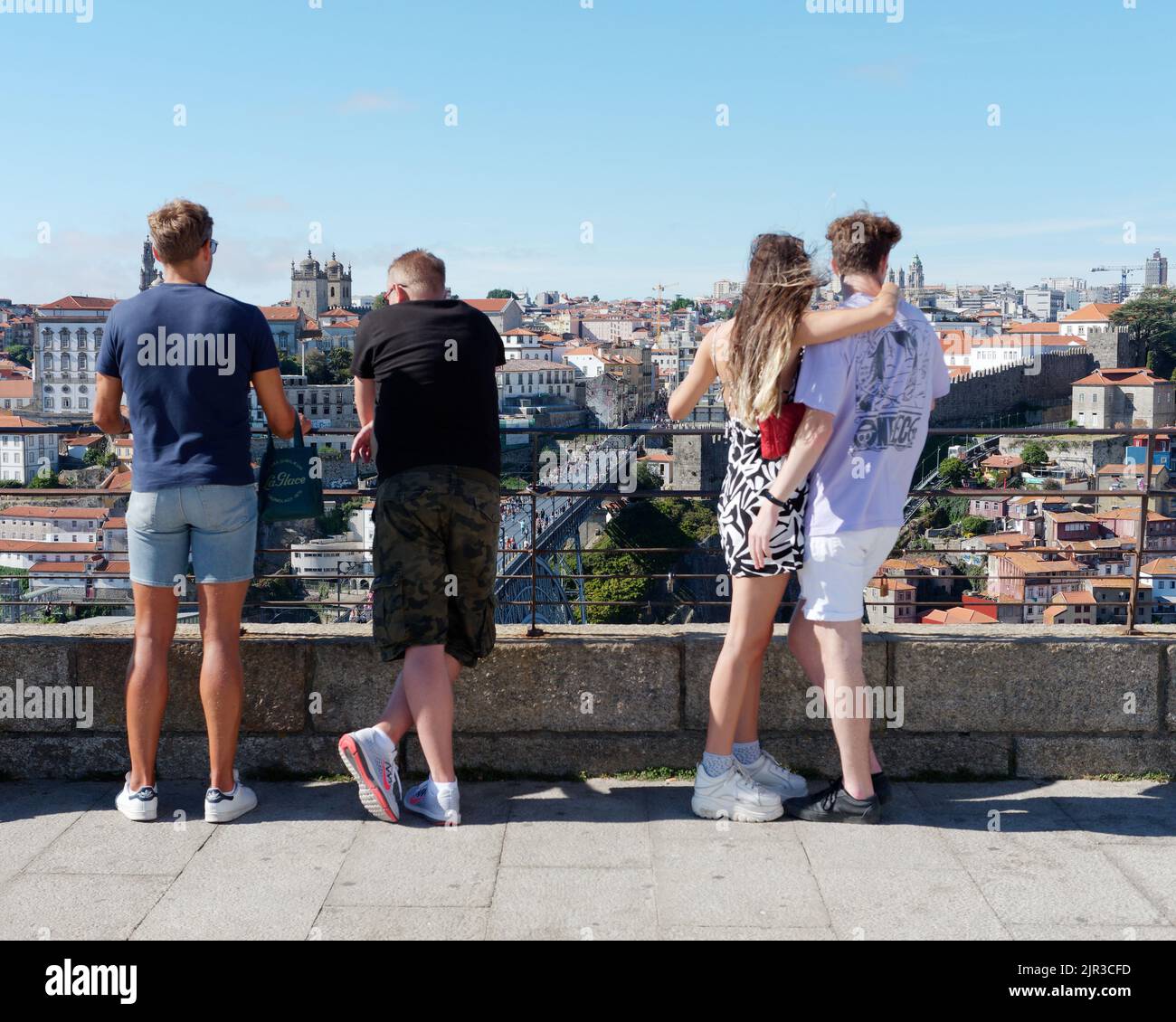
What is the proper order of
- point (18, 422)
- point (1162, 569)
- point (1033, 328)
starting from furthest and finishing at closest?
point (1033, 328) → point (1162, 569) → point (18, 422)

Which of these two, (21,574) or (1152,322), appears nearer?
(21,574)

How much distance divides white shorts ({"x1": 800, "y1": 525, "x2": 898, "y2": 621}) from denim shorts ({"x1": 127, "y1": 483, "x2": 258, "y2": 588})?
4.50ft

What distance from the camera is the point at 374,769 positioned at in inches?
121

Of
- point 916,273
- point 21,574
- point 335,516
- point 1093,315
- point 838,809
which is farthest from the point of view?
point 916,273

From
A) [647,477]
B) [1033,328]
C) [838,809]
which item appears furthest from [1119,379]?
[838,809]

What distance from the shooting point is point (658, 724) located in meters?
3.60

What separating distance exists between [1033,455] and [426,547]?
52682 mm

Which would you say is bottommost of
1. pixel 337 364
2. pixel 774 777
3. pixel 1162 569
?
pixel 1162 569

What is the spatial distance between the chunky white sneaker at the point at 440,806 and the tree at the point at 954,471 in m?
36.2

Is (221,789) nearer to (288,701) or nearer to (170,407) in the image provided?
(288,701)

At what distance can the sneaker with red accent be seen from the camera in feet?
10.0

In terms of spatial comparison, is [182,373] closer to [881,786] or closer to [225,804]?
[225,804]

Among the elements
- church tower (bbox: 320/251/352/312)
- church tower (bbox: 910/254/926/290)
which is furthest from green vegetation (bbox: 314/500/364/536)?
church tower (bbox: 910/254/926/290)

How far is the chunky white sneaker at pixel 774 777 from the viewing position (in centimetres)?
329
